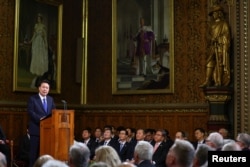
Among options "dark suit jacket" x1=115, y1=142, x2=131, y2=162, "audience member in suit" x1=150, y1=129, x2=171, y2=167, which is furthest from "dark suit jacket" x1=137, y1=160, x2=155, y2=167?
"dark suit jacket" x1=115, y1=142, x2=131, y2=162

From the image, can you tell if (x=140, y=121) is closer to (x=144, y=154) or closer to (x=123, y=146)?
(x=123, y=146)

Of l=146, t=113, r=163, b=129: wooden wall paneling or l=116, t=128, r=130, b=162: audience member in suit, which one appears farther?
l=146, t=113, r=163, b=129: wooden wall paneling

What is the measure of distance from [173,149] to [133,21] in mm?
9482

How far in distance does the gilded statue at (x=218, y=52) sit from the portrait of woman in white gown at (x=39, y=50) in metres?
4.31

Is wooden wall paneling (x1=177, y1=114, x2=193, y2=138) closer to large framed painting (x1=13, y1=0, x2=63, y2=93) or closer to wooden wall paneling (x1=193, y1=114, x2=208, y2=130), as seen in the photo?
wooden wall paneling (x1=193, y1=114, x2=208, y2=130)

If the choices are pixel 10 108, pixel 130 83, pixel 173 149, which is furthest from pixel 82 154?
pixel 130 83

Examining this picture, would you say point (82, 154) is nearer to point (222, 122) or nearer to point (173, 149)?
point (173, 149)

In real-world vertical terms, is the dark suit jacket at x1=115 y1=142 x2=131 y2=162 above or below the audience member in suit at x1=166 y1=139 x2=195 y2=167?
below

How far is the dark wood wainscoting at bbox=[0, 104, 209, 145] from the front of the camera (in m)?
12.1

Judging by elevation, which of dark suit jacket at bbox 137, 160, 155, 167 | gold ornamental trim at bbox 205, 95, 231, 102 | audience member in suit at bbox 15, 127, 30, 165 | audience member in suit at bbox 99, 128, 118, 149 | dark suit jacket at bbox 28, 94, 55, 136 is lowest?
audience member in suit at bbox 15, 127, 30, 165

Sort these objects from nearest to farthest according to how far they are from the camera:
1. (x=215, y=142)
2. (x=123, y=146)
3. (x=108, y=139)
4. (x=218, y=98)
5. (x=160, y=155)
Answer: (x=215, y=142), (x=160, y=155), (x=123, y=146), (x=108, y=139), (x=218, y=98)

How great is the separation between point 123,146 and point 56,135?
281 centimetres

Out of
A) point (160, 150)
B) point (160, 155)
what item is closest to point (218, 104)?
point (160, 150)

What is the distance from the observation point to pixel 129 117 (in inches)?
532
